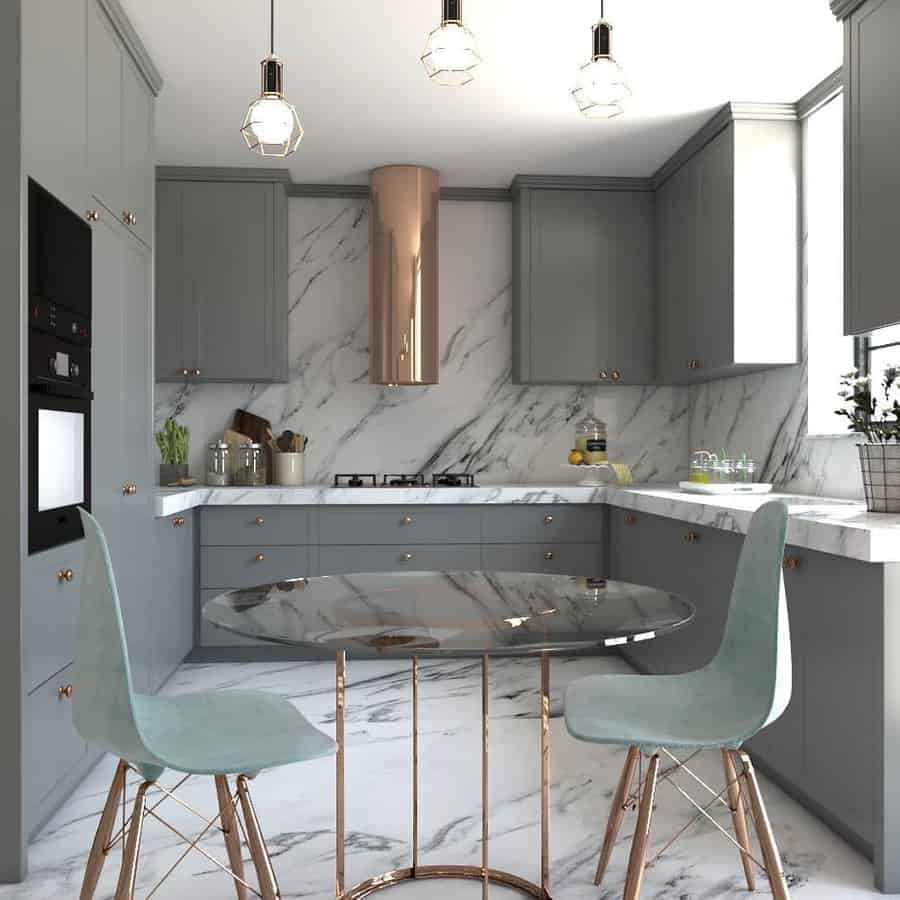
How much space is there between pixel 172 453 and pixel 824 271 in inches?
124

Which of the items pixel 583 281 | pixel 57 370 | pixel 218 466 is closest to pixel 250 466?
pixel 218 466

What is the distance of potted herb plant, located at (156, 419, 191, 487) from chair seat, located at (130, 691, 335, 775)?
2.79 meters

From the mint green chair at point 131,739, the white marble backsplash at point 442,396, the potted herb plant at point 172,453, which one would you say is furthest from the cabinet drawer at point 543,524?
the mint green chair at point 131,739

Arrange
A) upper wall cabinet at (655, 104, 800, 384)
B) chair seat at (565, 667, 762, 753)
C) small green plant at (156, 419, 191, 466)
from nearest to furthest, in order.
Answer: chair seat at (565, 667, 762, 753) → upper wall cabinet at (655, 104, 800, 384) → small green plant at (156, 419, 191, 466)

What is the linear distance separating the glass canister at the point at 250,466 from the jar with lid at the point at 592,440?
1681 mm

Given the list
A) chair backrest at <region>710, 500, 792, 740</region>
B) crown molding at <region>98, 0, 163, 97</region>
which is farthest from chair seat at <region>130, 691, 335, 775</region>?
crown molding at <region>98, 0, 163, 97</region>

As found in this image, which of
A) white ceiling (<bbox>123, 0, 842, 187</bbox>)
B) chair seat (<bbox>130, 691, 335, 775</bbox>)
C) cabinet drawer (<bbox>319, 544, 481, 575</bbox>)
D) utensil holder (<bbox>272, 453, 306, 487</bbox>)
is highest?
white ceiling (<bbox>123, 0, 842, 187</bbox>)

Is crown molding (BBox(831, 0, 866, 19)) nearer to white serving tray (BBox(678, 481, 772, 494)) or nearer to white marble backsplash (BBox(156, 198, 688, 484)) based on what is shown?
white serving tray (BBox(678, 481, 772, 494))

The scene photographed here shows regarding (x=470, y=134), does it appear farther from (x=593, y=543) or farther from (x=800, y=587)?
(x=800, y=587)

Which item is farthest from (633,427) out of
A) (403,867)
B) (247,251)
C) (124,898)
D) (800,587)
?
(124,898)

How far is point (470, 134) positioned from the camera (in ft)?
13.7

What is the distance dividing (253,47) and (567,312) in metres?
2.17

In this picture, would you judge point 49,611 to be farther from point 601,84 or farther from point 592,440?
point 592,440

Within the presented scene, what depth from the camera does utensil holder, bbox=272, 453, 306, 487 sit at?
189 inches
